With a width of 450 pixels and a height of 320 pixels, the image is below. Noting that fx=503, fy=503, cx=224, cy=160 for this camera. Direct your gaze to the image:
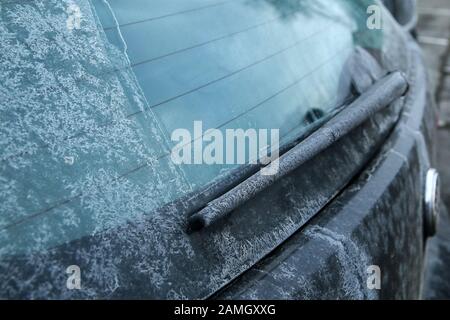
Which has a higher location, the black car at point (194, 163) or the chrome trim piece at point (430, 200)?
the black car at point (194, 163)

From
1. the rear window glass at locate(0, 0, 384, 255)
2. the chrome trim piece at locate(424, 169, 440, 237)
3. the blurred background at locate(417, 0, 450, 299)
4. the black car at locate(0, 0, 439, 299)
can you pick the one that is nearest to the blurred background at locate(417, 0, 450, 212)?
the blurred background at locate(417, 0, 450, 299)

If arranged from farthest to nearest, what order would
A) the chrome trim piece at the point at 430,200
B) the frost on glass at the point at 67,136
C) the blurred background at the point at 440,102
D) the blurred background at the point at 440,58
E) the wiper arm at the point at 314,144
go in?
1. the blurred background at the point at 440,58
2. the blurred background at the point at 440,102
3. the chrome trim piece at the point at 430,200
4. the wiper arm at the point at 314,144
5. the frost on glass at the point at 67,136

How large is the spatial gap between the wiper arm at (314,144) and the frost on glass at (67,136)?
4.2 inches

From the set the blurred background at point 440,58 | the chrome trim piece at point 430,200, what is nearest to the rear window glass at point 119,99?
the chrome trim piece at point 430,200

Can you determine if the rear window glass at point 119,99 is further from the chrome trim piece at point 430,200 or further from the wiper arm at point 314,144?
the chrome trim piece at point 430,200

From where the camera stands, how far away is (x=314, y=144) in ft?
4.57

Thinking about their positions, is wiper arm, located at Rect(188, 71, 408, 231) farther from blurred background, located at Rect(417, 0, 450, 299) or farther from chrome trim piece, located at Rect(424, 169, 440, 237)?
blurred background, located at Rect(417, 0, 450, 299)

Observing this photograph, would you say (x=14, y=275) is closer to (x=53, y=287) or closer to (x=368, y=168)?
(x=53, y=287)

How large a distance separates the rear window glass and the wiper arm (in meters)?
0.09

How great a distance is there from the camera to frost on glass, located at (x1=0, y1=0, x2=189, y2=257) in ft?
3.28

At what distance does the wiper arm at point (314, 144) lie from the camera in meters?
1.14

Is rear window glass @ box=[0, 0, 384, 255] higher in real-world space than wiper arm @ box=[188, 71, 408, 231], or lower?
higher

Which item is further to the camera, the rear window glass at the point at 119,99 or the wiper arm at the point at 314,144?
the wiper arm at the point at 314,144
